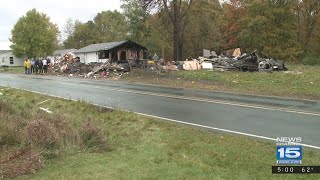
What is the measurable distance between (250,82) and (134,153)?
1656 cm

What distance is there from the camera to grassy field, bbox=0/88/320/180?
21.9ft

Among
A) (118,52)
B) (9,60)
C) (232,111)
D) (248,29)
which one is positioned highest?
(248,29)

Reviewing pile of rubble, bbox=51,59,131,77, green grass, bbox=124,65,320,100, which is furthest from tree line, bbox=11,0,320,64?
green grass, bbox=124,65,320,100

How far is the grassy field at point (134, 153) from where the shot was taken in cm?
667

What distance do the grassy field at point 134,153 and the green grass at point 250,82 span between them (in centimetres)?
→ 1043

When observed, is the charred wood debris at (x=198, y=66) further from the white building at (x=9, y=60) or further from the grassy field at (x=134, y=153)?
the white building at (x=9, y=60)

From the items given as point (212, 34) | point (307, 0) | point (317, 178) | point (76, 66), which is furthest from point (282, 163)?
point (307, 0)

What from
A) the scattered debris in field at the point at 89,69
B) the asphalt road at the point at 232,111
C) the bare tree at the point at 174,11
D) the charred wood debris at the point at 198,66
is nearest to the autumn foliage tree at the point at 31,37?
the scattered debris in field at the point at 89,69

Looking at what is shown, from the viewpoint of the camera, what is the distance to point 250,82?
23.4 meters

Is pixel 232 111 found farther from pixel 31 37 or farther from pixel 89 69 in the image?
pixel 31 37

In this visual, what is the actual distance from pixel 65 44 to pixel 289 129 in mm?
92927

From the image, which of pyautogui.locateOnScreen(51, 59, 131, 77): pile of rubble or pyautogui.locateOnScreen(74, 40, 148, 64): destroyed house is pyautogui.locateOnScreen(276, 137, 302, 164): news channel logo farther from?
pyautogui.locateOnScreen(74, 40, 148, 64): destroyed house

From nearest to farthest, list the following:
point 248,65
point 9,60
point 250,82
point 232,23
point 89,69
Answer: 1. point 250,82
2. point 248,65
3. point 89,69
4. point 232,23
5. point 9,60

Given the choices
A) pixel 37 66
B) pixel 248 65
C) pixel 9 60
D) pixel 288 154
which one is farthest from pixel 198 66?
pixel 9 60
